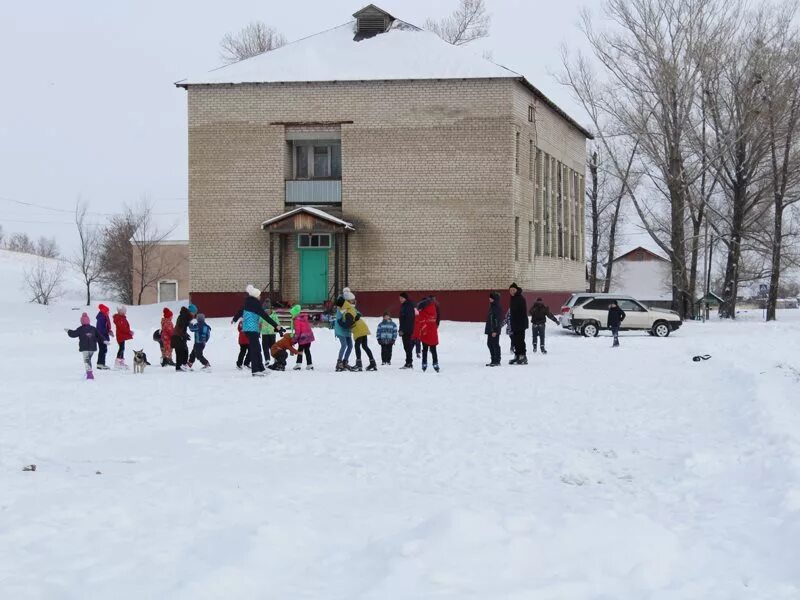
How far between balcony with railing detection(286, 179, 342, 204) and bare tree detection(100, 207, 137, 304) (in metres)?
35.4

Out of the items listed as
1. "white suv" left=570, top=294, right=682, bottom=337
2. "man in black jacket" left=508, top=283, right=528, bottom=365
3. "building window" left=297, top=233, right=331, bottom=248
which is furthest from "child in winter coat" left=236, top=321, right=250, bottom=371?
"building window" left=297, top=233, right=331, bottom=248

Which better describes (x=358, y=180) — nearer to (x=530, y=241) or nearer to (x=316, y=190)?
(x=316, y=190)

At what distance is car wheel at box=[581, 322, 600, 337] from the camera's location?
35.4 metres

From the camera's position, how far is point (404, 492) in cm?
838

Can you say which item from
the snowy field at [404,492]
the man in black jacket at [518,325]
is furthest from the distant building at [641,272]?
the snowy field at [404,492]

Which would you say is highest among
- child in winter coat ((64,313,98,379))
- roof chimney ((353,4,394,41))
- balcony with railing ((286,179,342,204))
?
roof chimney ((353,4,394,41))

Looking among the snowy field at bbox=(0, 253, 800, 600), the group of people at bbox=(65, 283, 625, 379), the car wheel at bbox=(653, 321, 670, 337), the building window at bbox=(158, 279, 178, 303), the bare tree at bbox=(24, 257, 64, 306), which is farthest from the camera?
the building window at bbox=(158, 279, 178, 303)

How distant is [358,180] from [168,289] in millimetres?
30241

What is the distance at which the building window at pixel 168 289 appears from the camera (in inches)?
2638

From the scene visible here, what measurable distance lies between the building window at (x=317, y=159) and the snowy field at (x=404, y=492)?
Result: 83.4ft

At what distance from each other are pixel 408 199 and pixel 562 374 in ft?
70.4

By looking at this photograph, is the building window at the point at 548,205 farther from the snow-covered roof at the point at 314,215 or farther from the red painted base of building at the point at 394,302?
the snow-covered roof at the point at 314,215

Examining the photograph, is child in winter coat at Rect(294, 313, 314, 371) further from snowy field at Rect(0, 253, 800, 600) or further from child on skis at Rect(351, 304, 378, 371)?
snowy field at Rect(0, 253, 800, 600)

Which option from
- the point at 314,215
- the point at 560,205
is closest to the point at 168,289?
the point at 560,205
